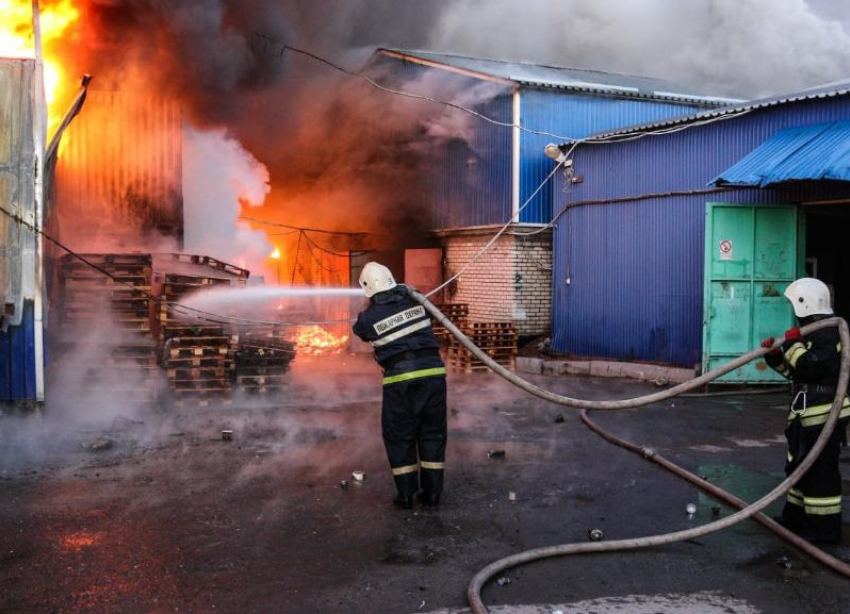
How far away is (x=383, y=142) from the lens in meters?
17.6

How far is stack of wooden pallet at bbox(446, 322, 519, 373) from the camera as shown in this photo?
13.5 meters

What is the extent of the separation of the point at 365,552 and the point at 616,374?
9049 mm

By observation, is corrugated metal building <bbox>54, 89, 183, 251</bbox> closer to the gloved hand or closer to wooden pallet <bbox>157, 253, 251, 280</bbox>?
wooden pallet <bbox>157, 253, 251, 280</bbox>

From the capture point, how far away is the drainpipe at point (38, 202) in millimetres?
8859

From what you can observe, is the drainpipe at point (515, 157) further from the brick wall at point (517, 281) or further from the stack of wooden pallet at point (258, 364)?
the stack of wooden pallet at point (258, 364)

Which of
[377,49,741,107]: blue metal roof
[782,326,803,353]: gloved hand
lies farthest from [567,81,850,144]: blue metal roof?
[782,326,803,353]: gloved hand

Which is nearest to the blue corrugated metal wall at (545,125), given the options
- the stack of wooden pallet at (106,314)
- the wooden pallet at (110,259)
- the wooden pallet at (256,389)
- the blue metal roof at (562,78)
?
the blue metal roof at (562,78)

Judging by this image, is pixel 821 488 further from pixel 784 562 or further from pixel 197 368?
pixel 197 368

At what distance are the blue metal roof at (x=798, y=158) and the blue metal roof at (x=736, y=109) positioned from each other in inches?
16.2

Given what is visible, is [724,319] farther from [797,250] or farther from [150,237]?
[150,237]

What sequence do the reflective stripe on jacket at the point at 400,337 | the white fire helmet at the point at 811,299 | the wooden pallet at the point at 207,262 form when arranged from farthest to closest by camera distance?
the wooden pallet at the point at 207,262, the reflective stripe on jacket at the point at 400,337, the white fire helmet at the point at 811,299

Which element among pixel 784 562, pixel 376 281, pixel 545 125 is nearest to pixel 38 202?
pixel 376 281

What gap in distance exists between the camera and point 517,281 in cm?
1527

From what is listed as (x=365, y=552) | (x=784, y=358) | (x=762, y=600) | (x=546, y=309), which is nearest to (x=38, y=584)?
(x=365, y=552)
